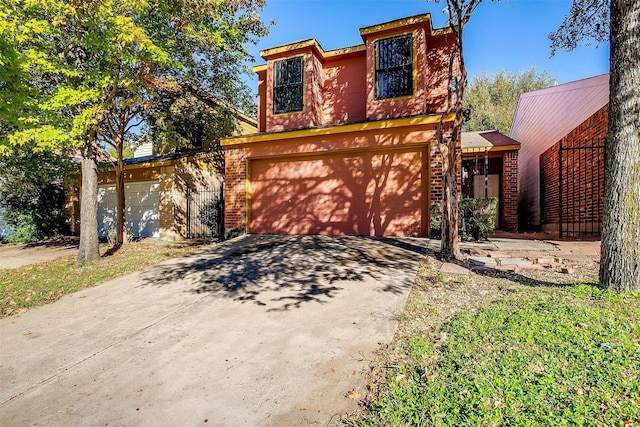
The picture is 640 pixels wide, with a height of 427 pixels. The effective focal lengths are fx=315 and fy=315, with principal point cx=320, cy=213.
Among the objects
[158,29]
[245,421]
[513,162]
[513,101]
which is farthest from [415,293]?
[513,101]

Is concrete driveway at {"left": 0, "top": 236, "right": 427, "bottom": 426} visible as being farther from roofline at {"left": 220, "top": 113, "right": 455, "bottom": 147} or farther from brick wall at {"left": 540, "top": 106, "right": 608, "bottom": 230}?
brick wall at {"left": 540, "top": 106, "right": 608, "bottom": 230}

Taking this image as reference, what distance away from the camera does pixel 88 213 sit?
7.61 meters

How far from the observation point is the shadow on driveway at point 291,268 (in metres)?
4.46

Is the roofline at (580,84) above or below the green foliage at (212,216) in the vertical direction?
above

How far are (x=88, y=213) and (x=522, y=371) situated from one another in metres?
8.93

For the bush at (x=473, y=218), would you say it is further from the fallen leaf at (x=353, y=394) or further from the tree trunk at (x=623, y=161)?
the fallen leaf at (x=353, y=394)

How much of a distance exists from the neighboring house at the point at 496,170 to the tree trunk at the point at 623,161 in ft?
23.6

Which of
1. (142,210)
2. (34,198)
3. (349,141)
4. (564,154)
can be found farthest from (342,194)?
(34,198)

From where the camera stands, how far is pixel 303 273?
5293mm

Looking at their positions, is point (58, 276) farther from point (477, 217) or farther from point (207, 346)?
point (477, 217)

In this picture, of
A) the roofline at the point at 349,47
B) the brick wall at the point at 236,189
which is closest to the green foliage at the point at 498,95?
Answer: the roofline at the point at 349,47

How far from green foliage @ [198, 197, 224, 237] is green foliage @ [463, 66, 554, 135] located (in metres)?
21.2

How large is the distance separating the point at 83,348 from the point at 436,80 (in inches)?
390

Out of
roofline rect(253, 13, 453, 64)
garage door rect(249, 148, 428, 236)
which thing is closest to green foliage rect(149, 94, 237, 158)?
roofline rect(253, 13, 453, 64)
